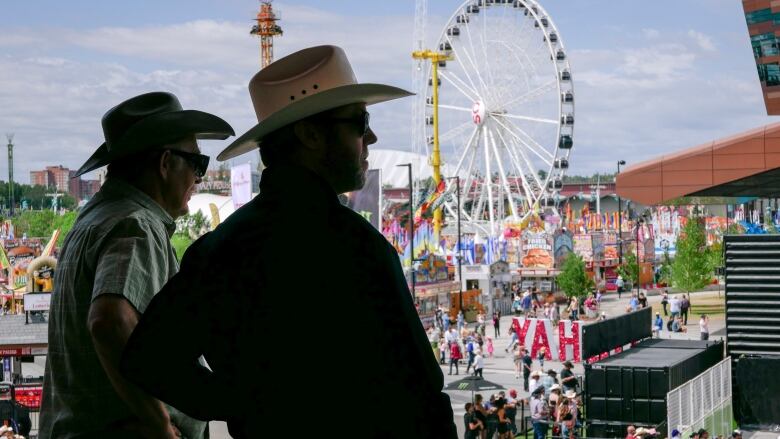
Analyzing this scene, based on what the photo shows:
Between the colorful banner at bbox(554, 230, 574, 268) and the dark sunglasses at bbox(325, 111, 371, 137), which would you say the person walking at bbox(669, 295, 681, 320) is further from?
the dark sunglasses at bbox(325, 111, 371, 137)

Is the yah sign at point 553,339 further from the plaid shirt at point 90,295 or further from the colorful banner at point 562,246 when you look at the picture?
the plaid shirt at point 90,295

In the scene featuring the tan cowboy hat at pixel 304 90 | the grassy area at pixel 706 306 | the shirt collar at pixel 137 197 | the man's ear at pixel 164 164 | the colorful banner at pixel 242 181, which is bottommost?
the grassy area at pixel 706 306

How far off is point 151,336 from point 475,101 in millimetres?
51645

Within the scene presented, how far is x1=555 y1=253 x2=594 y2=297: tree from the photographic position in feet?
142

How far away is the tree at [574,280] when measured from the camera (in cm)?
4331

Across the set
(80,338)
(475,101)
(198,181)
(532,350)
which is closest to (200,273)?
(80,338)

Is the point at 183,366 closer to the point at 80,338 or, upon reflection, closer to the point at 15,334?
the point at 80,338

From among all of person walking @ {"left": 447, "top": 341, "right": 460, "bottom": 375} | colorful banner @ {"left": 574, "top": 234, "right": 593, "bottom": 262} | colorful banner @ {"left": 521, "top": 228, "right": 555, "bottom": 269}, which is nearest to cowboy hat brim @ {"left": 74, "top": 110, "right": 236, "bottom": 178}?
person walking @ {"left": 447, "top": 341, "right": 460, "bottom": 375}

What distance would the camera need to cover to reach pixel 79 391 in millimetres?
2178

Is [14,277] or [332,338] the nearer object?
[332,338]

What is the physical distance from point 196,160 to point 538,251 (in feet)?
156

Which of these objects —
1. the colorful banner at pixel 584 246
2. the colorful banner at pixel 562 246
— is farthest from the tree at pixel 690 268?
the colorful banner at pixel 584 246

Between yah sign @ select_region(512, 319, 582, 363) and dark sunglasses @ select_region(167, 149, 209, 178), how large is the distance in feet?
84.0

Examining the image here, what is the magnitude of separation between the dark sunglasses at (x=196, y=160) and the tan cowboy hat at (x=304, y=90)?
494mm
